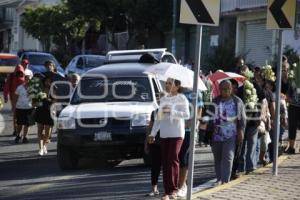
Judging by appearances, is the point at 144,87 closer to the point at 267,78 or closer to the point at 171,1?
the point at 267,78

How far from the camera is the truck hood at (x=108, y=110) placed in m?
12.7

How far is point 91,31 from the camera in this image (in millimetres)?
51688

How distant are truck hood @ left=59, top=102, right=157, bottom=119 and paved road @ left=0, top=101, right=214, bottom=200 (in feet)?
3.19

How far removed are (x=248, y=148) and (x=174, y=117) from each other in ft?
7.67

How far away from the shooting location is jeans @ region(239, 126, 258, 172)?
11516mm

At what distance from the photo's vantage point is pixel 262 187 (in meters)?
10.1

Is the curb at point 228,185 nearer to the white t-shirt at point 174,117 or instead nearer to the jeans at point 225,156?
the jeans at point 225,156

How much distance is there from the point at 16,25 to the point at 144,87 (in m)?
57.7

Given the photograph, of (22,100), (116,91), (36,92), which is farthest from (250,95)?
(22,100)

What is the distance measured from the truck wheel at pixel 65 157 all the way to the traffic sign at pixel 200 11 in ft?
16.9

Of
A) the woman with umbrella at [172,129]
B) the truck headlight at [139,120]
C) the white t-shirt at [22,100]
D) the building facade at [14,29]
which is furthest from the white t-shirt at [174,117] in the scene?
the building facade at [14,29]

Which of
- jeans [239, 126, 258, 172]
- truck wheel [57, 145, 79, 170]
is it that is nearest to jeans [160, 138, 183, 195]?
jeans [239, 126, 258, 172]

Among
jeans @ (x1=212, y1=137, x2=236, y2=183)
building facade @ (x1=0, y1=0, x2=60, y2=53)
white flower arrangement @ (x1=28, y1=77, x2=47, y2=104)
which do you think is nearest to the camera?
jeans @ (x1=212, y1=137, x2=236, y2=183)

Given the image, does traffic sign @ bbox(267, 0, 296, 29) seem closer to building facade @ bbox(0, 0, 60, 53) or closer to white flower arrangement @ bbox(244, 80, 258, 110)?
white flower arrangement @ bbox(244, 80, 258, 110)
